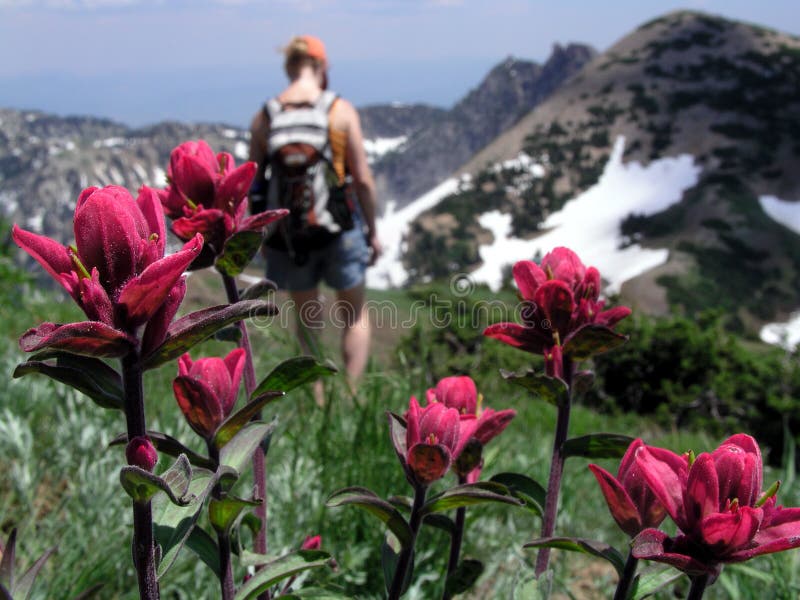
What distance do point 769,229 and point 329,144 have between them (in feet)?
236

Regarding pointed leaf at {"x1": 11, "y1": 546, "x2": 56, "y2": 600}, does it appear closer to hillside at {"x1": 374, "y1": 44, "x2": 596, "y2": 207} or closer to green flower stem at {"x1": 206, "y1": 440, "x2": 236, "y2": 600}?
green flower stem at {"x1": 206, "y1": 440, "x2": 236, "y2": 600}

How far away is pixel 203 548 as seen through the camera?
1238 millimetres

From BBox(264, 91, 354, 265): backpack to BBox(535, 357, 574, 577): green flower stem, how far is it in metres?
3.61

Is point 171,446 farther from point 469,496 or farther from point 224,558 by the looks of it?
point 469,496

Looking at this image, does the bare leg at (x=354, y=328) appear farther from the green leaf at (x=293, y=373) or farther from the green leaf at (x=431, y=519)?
the green leaf at (x=293, y=373)

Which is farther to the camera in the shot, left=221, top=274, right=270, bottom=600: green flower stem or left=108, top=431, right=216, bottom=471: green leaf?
left=221, top=274, right=270, bottom=600: green flower stem

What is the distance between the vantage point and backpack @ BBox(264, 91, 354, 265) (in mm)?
4805

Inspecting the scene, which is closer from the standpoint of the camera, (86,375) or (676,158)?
(86,375)

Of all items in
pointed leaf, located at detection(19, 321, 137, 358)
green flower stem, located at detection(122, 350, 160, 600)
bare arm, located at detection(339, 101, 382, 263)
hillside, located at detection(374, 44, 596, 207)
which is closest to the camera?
pointed leaf, located at detection(19, 321, 137, 358)

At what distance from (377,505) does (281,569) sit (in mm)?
206

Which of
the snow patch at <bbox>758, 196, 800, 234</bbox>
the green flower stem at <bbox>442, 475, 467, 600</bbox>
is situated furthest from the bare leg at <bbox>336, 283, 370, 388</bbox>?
the snow patch at <bbox>758, 196, 800, 234</bbox>

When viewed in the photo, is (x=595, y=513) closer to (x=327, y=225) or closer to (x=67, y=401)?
(x=67, y=401)

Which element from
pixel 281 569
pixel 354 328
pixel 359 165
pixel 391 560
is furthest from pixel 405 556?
pixel 359 165

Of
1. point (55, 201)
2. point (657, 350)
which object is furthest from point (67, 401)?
point (55, 201)
